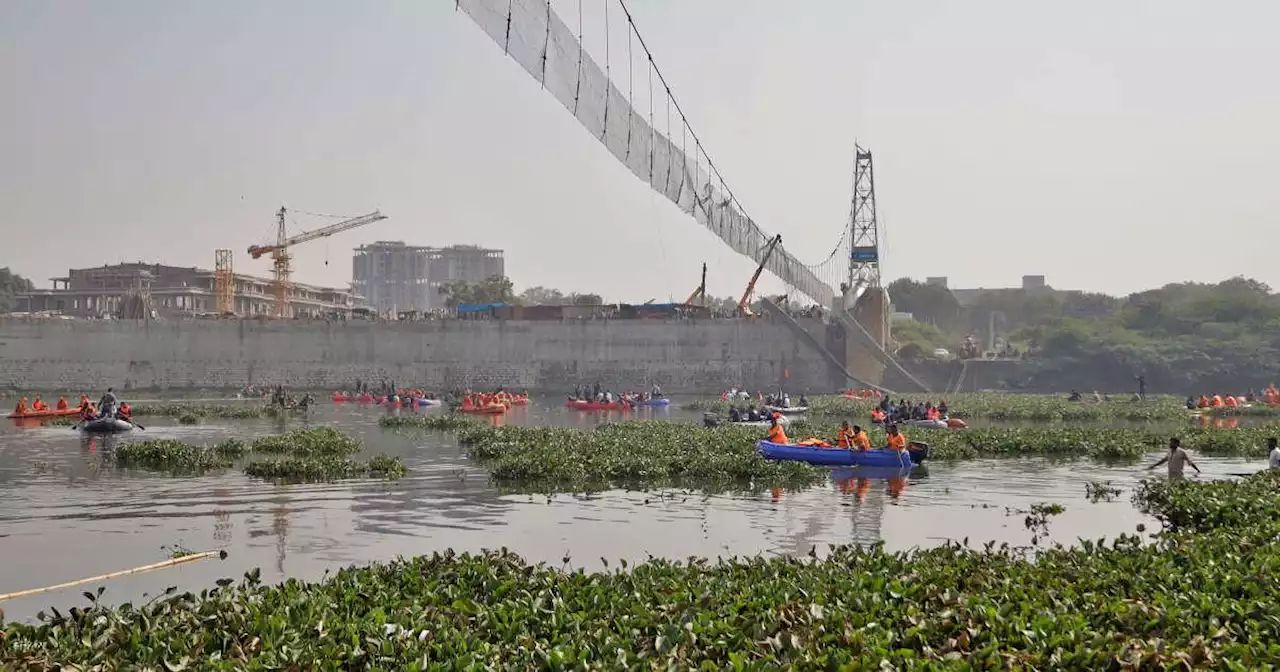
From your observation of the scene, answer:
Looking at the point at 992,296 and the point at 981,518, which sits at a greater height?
the point at 992,296

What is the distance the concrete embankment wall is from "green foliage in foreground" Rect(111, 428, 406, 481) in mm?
51414

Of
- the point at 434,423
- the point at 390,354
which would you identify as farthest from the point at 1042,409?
the point at 390,354

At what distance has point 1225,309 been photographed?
100m

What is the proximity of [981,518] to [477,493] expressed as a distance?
10.3 meters

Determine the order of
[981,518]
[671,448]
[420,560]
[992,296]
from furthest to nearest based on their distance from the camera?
[992,296] < [671,448] < [981,518] < [420,560]

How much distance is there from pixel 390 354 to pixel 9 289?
90.9 meters

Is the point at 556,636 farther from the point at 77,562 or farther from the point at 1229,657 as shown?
the point at 77,562

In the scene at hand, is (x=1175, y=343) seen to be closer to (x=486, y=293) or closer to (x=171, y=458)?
(x=171, y=458)

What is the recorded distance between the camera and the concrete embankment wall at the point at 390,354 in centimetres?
8550

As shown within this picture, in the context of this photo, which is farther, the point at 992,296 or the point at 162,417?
the point at 992,296

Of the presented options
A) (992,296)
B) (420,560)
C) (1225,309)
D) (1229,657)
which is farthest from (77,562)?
(992,296)

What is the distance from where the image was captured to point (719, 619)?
11000 millimetres

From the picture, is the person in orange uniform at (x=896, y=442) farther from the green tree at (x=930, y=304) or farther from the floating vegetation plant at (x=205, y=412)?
the green tree at (x=930, y=304)

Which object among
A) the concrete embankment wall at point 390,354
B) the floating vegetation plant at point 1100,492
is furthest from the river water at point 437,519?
the concrete embankment wall at point 390,354
